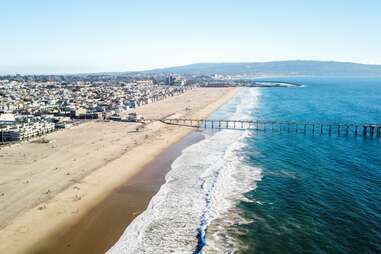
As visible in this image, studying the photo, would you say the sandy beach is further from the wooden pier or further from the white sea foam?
the wooden pier

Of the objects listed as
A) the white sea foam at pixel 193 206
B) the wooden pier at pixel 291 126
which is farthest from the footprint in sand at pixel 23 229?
the wooden pier at pixel 291 126

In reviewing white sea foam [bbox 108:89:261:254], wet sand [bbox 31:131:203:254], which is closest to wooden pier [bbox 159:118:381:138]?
white sea foam [bbox 108:89:261:254]

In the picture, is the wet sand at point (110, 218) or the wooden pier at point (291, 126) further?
the wooden pier at point (291, 126)

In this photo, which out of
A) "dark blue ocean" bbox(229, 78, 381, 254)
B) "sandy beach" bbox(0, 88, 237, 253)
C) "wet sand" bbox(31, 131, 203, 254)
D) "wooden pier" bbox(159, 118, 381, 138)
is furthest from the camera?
"wooden pier" bbox(159, 118, 381, 138)

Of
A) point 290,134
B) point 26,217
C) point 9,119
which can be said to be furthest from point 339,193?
point 9,119

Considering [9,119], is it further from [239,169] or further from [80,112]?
[239,169]

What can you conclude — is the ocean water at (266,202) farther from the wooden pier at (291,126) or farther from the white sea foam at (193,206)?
the wooden pier at (291,126)

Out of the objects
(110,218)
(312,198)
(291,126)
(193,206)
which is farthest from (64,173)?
(291,126)
